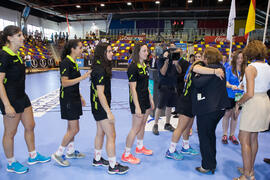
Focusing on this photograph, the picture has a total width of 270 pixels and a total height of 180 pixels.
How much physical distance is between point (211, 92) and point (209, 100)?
0.28ft

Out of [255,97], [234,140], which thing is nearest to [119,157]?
[255,97]

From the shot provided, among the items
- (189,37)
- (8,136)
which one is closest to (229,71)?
(8,136)

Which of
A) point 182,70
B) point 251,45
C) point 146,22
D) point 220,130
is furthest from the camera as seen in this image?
point 146,22

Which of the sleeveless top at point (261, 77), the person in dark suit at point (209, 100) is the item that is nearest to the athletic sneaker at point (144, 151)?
the person in dark suit at point (209, 100)

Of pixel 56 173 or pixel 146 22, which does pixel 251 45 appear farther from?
pixel 146 22

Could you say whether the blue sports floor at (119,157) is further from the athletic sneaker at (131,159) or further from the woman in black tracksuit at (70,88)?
the woman in black tracksuit at (70,88)

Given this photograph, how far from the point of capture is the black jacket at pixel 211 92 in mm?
1946

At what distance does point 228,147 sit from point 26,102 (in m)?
2.96

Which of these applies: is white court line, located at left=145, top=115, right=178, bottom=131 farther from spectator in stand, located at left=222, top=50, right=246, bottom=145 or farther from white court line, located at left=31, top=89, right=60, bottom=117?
white court line, located at left=31, top=89, right=60, bottom=117

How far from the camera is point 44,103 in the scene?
17.5 ft

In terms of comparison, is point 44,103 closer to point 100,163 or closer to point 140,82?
point 100,163

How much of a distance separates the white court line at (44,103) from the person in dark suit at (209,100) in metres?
3.66

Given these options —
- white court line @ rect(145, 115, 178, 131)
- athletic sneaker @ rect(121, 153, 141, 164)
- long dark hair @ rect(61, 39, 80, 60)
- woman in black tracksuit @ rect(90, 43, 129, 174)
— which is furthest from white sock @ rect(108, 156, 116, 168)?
white court line @ rect(145, 115, 178, 131)

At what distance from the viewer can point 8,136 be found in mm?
2139
